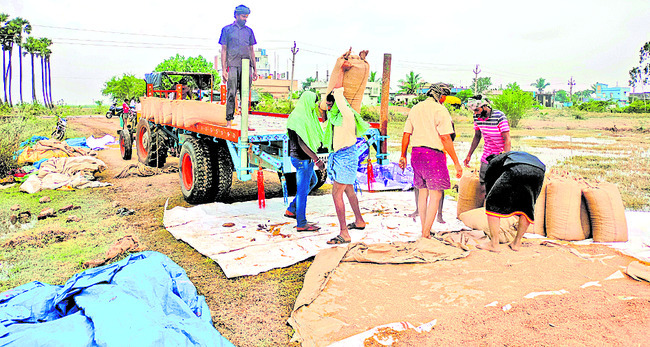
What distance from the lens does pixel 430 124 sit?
4508 millimetres

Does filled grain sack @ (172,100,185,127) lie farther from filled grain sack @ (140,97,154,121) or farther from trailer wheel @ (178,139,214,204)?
filled grain sack @ (140,97,154,121)

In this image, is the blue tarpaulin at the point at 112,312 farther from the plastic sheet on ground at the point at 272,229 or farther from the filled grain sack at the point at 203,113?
the filled grain sack at the point at 203,113

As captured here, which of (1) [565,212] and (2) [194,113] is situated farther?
(2) [194,113]

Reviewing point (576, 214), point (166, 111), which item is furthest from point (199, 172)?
point (576, 214)

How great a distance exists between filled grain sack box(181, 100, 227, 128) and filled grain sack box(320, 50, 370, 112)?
2245mm

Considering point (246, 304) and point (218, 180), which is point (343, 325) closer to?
point (246, 304)

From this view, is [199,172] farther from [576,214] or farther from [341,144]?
[576,214]

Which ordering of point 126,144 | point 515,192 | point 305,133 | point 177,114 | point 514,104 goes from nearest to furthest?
point 515,192 < point 305,133 < point 177,114 < point 126,144 < point 514,104

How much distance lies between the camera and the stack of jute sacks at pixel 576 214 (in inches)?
180

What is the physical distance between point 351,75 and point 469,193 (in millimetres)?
2159

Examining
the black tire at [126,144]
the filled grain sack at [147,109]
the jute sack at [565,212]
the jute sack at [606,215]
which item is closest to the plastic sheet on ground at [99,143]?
the black tire at [126,144]

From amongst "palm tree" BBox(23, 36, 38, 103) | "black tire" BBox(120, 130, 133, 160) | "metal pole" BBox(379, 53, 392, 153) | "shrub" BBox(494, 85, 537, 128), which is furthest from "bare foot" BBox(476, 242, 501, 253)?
"palm tree" BBox(23, 36, 38, 103)

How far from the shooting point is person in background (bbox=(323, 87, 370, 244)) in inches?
176

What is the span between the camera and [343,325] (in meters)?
2.94
